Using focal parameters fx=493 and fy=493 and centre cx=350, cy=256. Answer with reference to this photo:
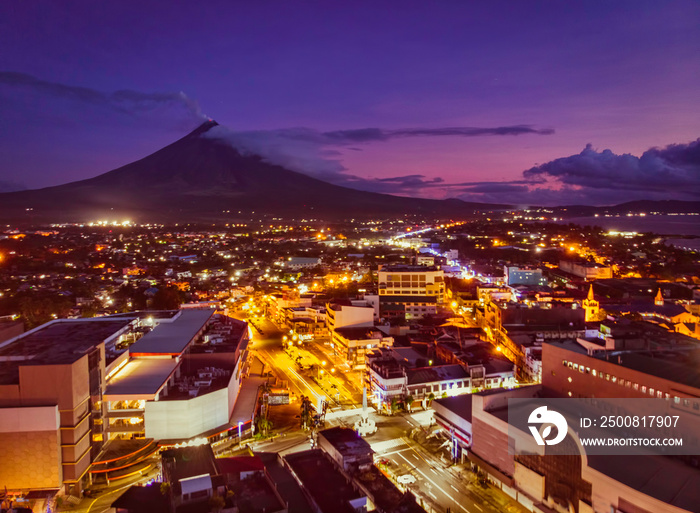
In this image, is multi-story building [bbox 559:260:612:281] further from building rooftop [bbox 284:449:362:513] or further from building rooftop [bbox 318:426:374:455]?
building rooftop [bbox 284:449:362:513]

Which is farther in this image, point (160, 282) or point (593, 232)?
point (593, 232)

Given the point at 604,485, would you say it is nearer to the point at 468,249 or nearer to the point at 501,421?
the point at 501,421

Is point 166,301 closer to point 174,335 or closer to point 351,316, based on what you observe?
point 174,335

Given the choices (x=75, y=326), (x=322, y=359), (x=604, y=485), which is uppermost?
(x=75, y=326)

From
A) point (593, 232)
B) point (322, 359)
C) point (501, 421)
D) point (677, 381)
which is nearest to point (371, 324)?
point (322, 359)

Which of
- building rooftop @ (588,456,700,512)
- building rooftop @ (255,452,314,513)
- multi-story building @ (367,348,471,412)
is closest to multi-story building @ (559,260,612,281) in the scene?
multi-story building @ (367,348,471,412)
